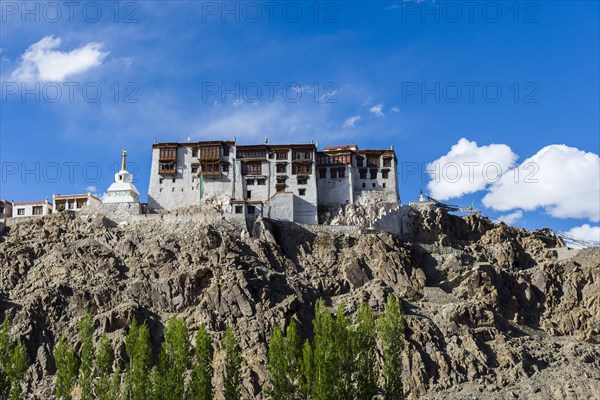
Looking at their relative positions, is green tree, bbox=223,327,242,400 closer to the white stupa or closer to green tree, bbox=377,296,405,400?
green tree, bbox=377,296,405,400

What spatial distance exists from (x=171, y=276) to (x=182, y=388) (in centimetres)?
2623

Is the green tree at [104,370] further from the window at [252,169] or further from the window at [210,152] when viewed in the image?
the window at [252,169]

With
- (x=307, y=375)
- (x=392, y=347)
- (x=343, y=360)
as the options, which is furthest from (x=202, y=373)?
(x=392, y=347)

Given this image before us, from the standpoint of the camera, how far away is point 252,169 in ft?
415

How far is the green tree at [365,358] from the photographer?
8381 cm

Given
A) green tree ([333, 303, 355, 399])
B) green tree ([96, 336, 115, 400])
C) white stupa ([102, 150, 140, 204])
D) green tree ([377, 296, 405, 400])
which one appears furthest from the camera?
white stupa ([102, 150, 140, 204])

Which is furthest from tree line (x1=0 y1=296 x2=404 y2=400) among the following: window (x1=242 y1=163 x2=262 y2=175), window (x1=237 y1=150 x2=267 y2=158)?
window (x1=237 y1=150 x2=267 y2=158)

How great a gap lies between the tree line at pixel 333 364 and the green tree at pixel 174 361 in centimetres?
768

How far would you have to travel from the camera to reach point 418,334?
10262 centimetres

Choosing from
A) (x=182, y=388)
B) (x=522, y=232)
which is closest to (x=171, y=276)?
(x=182, y=388)

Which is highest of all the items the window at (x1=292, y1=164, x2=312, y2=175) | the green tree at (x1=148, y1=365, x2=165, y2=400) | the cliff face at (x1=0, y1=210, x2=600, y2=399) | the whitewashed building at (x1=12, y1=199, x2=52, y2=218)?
the window at (x1=292, y1=164, x2=312, y2=175)

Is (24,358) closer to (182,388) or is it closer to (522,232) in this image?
(182,388)

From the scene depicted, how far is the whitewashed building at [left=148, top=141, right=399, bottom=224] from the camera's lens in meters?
125

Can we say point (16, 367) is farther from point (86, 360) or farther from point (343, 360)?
point (343, 360)
